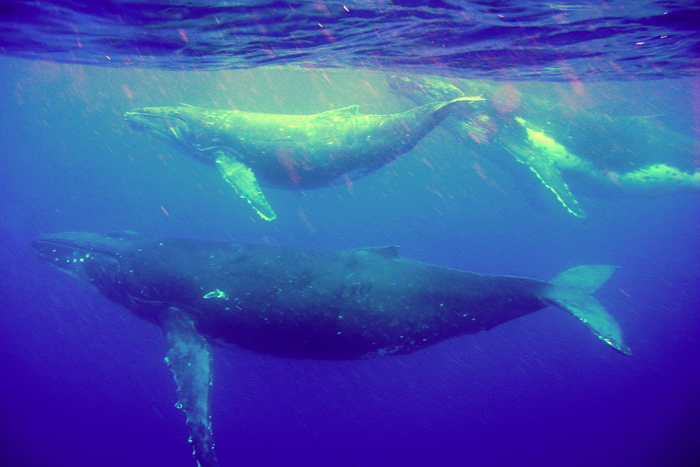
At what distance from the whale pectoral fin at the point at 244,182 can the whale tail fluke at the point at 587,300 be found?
20.9 feet

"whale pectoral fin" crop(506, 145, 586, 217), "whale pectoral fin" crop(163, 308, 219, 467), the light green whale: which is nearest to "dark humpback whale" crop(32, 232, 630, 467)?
"whale pectoral fin" crop(163, 308, 219, 467)

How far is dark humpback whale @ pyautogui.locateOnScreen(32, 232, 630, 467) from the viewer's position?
6.24 m

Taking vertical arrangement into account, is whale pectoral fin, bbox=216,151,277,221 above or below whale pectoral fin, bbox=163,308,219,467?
above

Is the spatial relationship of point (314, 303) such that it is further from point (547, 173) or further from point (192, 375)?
point (547, 173)

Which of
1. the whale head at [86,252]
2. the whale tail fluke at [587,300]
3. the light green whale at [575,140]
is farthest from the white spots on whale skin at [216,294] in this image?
the light green whale at [575,140]

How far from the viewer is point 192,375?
21.0ft

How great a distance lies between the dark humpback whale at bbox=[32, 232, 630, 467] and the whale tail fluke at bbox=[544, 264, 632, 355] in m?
0.02

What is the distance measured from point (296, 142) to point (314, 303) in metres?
4.99

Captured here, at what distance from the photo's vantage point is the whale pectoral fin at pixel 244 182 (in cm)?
920

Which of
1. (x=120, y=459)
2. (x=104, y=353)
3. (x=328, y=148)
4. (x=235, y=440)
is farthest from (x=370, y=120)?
(x=104, y=353)

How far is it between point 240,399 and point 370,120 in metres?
8.49

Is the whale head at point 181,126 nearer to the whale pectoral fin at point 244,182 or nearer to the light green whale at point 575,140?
the whale pectoral fin at point 244,182

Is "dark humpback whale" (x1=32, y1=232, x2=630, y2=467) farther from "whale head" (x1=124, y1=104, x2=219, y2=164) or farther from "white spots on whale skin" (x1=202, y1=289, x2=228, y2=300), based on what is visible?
"whale head" (x1=124, y1=104, x2=219, y2=164)

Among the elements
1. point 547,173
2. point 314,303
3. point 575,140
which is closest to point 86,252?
point 314,303
